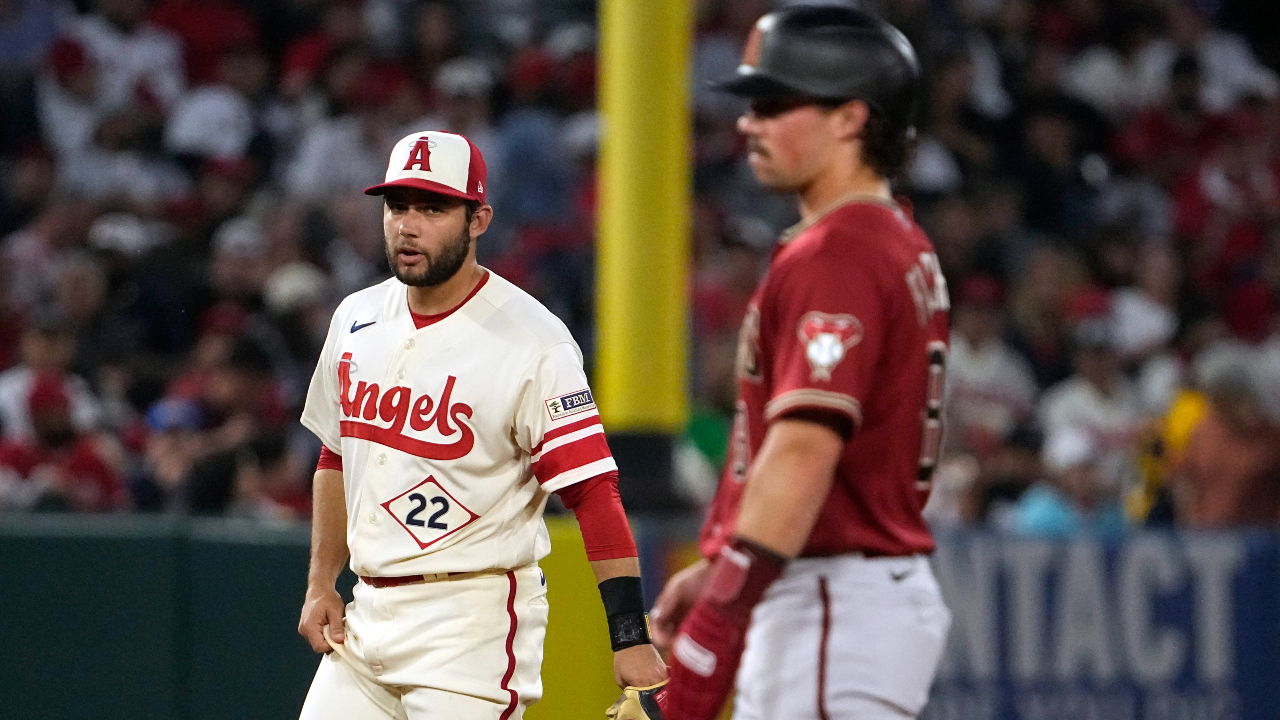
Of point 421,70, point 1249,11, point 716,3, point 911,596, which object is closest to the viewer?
point 911,596

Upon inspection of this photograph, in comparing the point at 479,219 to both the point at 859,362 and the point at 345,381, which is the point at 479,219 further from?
the point at 859,362

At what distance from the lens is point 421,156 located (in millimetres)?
3588

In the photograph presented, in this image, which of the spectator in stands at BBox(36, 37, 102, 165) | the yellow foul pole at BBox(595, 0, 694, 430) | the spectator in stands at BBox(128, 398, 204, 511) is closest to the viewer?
the yellow foul pole at BBox(595, 0, 694, 430)

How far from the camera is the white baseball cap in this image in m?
3.55

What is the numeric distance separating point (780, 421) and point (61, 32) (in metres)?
9.48

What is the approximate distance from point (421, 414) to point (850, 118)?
3.93 feet

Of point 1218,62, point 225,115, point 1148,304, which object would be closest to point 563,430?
point 225,115

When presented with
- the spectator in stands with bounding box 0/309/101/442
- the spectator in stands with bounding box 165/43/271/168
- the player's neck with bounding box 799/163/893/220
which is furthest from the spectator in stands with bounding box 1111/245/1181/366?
the player's neck with bounding box 799/163/893/220

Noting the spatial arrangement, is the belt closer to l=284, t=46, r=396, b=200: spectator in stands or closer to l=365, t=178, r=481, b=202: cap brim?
l=365, t=178, r=481, b=202: cap brim

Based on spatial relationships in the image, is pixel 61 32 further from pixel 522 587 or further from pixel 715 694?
pixel 715 694

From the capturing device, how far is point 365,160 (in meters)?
10.5

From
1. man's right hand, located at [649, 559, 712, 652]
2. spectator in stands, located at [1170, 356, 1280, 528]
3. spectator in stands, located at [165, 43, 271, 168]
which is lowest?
spectator in stands, located at [1170, 356, 1280, 528]

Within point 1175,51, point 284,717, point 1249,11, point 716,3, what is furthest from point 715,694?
point 1249,11

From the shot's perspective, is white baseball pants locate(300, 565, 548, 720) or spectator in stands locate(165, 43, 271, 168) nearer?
white baseball pants locate(300, 565, 548, 720)
